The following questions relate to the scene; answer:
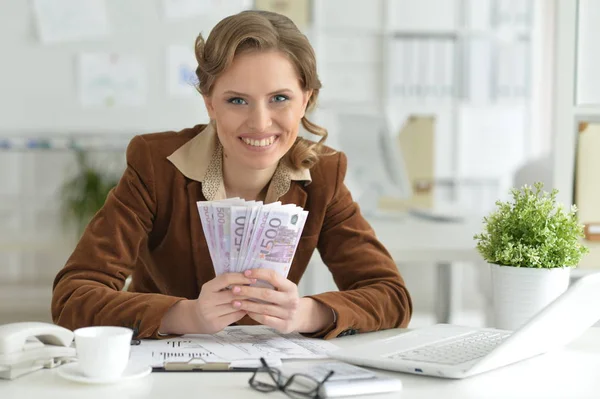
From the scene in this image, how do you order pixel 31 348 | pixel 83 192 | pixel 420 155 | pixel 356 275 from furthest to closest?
1. pixel 420 155
2. pixel 83 192
3. pixel 356 275
4. pixel 31 348

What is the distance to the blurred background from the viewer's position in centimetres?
367

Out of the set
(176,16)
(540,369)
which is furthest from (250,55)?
(176,16)

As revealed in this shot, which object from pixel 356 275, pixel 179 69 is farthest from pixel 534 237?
pixel 179 69

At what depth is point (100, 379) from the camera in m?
1.09

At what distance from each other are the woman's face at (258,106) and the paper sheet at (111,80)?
328 centimetres

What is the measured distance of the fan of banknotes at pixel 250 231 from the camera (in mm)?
1262

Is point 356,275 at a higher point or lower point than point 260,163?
lower

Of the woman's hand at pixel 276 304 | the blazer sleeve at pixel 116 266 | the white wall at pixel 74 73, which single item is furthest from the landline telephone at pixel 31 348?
the white wall at pixel 74 73

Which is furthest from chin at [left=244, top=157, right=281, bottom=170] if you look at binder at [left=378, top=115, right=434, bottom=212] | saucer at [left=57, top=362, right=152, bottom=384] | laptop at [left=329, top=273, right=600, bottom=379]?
binder at [left=378, top=115, right=434, bottom=212]

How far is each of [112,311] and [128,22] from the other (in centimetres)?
362

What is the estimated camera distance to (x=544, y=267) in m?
1.48

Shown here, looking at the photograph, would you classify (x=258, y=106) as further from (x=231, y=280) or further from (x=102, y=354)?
(x=102, y=354)

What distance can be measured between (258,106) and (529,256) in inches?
22.0

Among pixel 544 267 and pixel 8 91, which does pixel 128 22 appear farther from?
pixel 544 267
